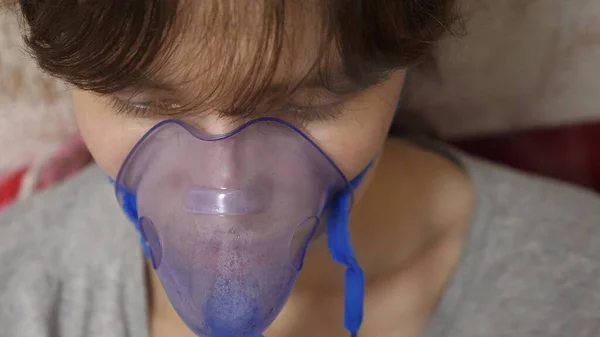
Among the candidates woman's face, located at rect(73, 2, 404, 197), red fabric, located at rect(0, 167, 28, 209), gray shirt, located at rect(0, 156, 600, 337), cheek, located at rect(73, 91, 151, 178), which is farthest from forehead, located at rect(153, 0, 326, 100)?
red fabric, located at rect(0, 167, 28, 209)

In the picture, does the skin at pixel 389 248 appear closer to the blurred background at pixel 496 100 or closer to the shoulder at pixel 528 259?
the shoulder at pixel 528 259

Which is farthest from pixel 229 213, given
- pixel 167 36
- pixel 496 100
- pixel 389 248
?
pixel 496 100

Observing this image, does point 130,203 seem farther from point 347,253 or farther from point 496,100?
point 496,100

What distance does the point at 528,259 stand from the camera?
0.83m

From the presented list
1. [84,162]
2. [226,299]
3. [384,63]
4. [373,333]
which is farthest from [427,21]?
[84,162]

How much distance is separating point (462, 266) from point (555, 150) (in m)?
0.32

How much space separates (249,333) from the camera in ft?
1.92

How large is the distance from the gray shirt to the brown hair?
0.32 metres

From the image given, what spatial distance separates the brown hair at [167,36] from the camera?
48 cm

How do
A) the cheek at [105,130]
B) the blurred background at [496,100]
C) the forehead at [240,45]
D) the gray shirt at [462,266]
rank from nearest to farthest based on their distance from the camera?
the forehead at [240,45] < the cheek at [105,130] < the gray shirt at [462,266] < the blurred background at [496,100]

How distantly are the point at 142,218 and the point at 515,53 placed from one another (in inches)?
24.2

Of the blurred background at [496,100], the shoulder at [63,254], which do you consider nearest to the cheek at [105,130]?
the shoulder at [63,254]

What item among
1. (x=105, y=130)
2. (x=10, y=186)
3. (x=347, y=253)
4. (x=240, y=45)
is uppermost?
(x=240, y=45)

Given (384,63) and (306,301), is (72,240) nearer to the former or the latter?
(306,301)
